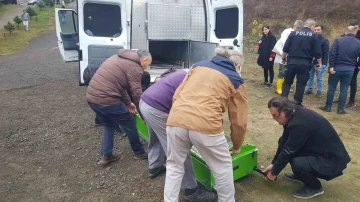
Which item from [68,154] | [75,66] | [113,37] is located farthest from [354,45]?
[75,66]

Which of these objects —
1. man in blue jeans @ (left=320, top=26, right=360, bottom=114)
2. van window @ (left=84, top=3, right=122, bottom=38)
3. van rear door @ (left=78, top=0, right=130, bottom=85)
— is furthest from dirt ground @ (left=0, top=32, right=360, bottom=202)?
van window @ (left=84, top=3, right=122, bottom=38)

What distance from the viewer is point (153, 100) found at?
2.98 m

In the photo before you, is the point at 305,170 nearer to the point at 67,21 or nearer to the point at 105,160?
the point at 105,160

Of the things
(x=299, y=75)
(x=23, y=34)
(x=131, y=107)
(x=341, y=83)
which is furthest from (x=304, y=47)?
(x=23, y=34)

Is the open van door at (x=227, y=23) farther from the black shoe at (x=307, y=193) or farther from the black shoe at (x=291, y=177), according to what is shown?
the black shoe at (x=307, y=193)

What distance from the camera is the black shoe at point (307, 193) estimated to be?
10.7 ft

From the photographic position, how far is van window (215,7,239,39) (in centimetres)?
579

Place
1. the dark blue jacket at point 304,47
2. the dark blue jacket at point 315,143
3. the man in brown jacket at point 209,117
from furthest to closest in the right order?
1. the dark blue jacket at point 304,47
2. the dark blue jacket at point 315,143
3. the man in brown jacket at point 209,117

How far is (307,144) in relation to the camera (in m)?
3.07

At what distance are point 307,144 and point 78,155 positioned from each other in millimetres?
2845

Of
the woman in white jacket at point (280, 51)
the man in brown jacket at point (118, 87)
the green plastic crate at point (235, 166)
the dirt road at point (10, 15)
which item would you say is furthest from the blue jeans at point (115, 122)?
the dirt road at point (10, 15)

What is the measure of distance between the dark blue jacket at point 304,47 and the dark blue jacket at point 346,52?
39cm

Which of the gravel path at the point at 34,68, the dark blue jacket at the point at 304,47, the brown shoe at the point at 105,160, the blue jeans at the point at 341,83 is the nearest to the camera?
the brown shoe at the point at 105,160

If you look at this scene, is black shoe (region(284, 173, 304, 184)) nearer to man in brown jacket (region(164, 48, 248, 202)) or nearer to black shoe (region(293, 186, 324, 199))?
black shoe (region(293, 186, 324, 199))
